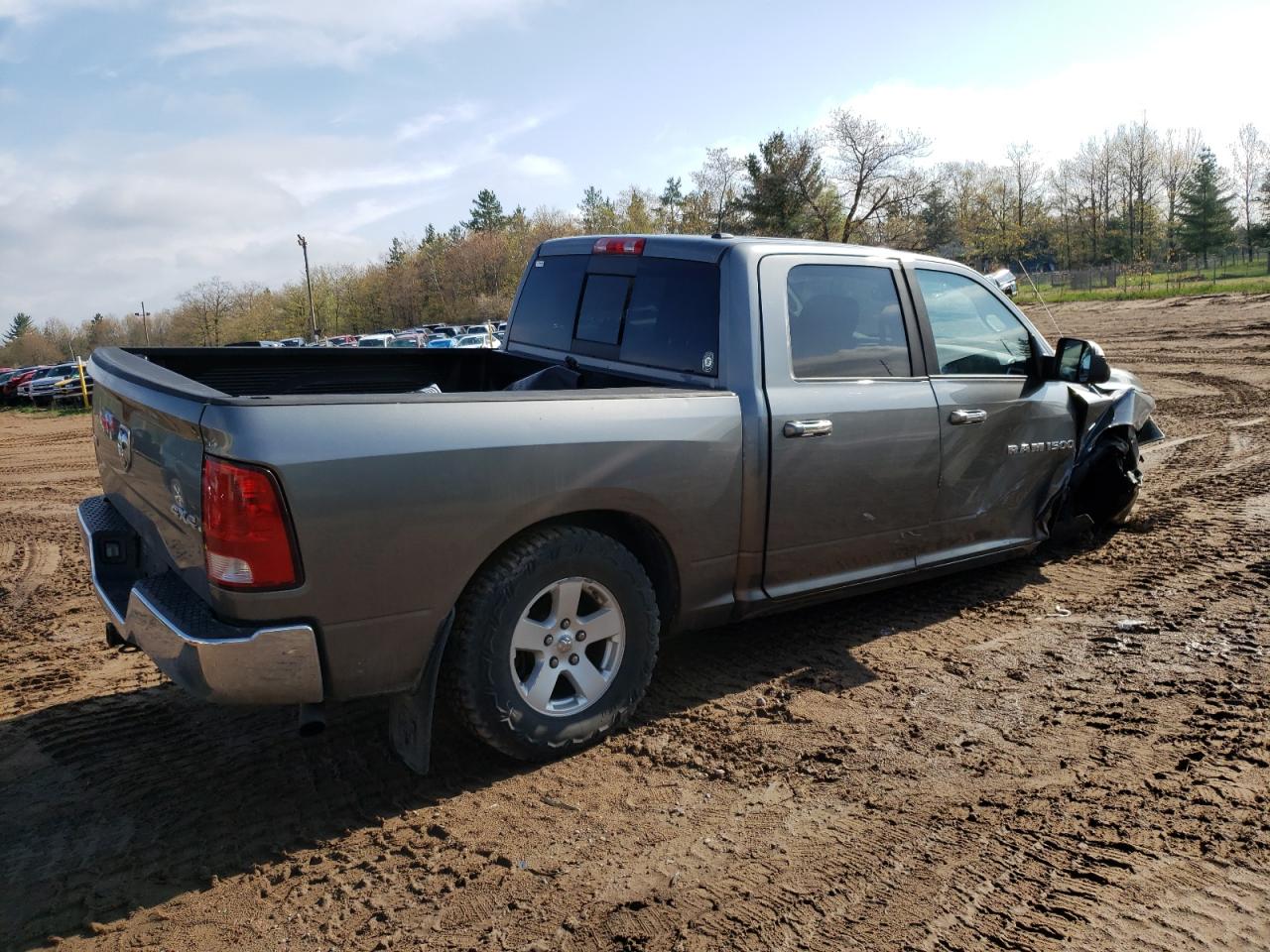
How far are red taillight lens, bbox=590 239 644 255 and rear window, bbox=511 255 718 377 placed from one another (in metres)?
0.04

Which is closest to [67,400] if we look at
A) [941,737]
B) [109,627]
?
[109,627]

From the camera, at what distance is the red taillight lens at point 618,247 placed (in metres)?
4.45

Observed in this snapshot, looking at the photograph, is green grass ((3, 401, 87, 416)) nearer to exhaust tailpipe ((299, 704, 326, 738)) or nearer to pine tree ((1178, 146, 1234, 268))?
exhaust tailpipe ((299, 704, 326, 738))

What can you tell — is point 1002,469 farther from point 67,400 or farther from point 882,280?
point 67,400

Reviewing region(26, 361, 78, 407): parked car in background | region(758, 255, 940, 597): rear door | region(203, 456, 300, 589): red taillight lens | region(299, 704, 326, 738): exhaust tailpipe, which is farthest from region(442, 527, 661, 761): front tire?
region(26, 361, 78, 407): parked car in background

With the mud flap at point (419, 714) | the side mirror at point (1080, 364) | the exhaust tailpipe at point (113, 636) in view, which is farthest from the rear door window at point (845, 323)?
the exhaust tailpipe at point (113, 636)

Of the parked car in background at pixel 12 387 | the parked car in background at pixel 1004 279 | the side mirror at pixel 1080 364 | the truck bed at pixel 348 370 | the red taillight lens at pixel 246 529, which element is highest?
the parked car in background at pixel 12 387

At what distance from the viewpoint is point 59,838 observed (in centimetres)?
312

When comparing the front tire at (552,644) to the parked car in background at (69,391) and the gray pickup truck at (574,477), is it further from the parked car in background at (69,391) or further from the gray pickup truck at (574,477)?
the parked car in background at (69,391)

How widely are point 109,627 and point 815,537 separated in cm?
283

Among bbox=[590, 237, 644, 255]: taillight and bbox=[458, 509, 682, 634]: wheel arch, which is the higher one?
bbox=[590, 237, 644, 255]: taillight

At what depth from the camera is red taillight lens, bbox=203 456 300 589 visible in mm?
2750

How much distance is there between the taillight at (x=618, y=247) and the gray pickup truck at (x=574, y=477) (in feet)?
0.07

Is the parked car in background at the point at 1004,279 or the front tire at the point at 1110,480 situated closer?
the front tire at the point at 1110,480
